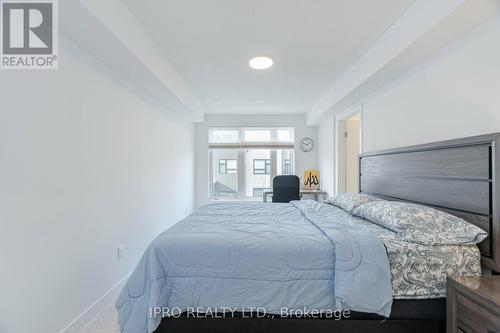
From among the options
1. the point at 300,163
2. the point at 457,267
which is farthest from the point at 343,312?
the point at 300,163

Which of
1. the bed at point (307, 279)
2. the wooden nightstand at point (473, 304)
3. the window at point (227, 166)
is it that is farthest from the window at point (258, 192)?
the wooden nightstand at point (473, 304)

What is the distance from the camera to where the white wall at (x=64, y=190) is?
142 centimetres

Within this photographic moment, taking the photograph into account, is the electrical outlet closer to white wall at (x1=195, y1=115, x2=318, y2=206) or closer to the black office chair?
the black office chair

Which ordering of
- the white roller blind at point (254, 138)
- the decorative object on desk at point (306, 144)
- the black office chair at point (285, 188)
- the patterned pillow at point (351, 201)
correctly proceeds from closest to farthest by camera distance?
the patterned pillow at point (351, 201) < the black office chair at point (285, 188) < the decorative object on desk at point (306, 144) < the white roller blind at point (254, 138)

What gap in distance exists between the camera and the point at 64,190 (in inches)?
71.3

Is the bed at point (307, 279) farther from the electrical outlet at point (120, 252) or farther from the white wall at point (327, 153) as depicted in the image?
the white wall at point (327, 153)

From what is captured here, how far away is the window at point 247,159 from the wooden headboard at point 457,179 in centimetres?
327

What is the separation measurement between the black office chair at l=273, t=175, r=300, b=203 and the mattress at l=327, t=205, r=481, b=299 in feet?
10.1

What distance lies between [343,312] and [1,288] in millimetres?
1826

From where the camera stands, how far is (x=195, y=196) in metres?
5.80

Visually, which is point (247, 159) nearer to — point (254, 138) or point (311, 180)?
point (254, 138)

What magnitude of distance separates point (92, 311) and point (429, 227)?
250cm

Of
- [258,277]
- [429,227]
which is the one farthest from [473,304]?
[258,277]

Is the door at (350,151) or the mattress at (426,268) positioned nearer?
the mattress at (426,268)
